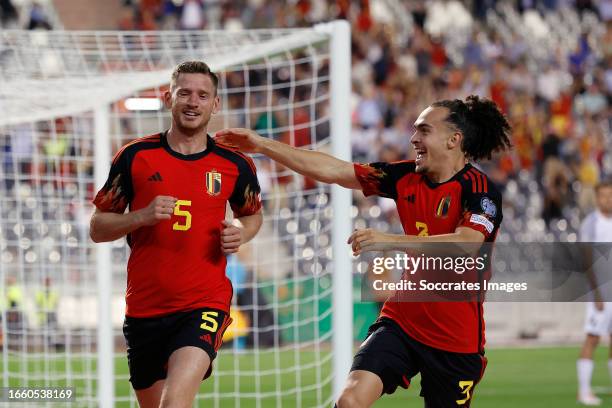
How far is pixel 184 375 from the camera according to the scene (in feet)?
18.1

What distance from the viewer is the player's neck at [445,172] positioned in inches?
238

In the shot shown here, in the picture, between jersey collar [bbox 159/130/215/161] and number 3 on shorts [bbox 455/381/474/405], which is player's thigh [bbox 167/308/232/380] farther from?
number 3 on shorts [bbox 455/381/474/405]

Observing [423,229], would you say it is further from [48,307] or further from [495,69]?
[495,69]

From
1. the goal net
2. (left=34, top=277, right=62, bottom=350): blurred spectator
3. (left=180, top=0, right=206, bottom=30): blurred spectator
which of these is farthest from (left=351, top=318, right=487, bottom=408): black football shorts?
(left=180, top=0, right=206, bottom=30): blurred spectator

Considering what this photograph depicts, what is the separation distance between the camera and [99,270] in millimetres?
8469

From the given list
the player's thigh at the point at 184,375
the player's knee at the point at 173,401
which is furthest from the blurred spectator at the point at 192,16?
the player's knee at the point at 173,401

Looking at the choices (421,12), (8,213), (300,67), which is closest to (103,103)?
(8,213)

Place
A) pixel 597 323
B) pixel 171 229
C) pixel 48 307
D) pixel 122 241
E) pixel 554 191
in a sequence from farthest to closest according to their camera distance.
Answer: pixel 554 191 < pixel 122 241 < pixel 48 307 < pixel 597 323 < pixel 171 229

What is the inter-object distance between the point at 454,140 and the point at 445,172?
0.18 metres

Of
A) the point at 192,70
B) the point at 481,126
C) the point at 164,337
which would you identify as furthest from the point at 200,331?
the point at 481,126

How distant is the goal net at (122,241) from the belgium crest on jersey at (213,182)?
87.8 inches

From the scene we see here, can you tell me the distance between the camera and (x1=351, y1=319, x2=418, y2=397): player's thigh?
19.4ft

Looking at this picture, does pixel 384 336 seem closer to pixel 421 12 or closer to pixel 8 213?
pixel 8 213

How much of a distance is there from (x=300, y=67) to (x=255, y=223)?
12246 mm
